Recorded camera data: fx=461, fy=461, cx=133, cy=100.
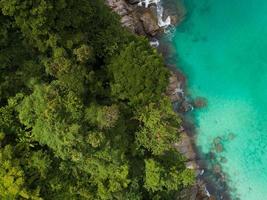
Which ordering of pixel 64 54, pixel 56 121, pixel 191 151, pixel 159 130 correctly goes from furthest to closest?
pixel 191 151 < pixel 159 130 < pixel 64 54 < pixel 56 121

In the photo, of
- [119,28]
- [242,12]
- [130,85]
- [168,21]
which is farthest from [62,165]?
[242,12]

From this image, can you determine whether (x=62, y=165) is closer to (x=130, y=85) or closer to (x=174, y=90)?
(x=130, y=85)

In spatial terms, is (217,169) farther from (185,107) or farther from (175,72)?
(175,72)

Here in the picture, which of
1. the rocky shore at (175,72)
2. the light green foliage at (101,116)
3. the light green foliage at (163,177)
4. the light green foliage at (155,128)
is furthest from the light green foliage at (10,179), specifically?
the rocky shore at (175,72)

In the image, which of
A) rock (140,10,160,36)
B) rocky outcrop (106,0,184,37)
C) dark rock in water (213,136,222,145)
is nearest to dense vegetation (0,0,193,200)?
rocky outcrop (106,0,184,37)

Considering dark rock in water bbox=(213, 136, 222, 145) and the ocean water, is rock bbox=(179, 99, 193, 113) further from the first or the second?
dark rock in water bbox=(213, 136, 222, 145)

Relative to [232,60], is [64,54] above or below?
above

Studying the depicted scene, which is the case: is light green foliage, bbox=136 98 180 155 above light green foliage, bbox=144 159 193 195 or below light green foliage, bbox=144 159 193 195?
above
